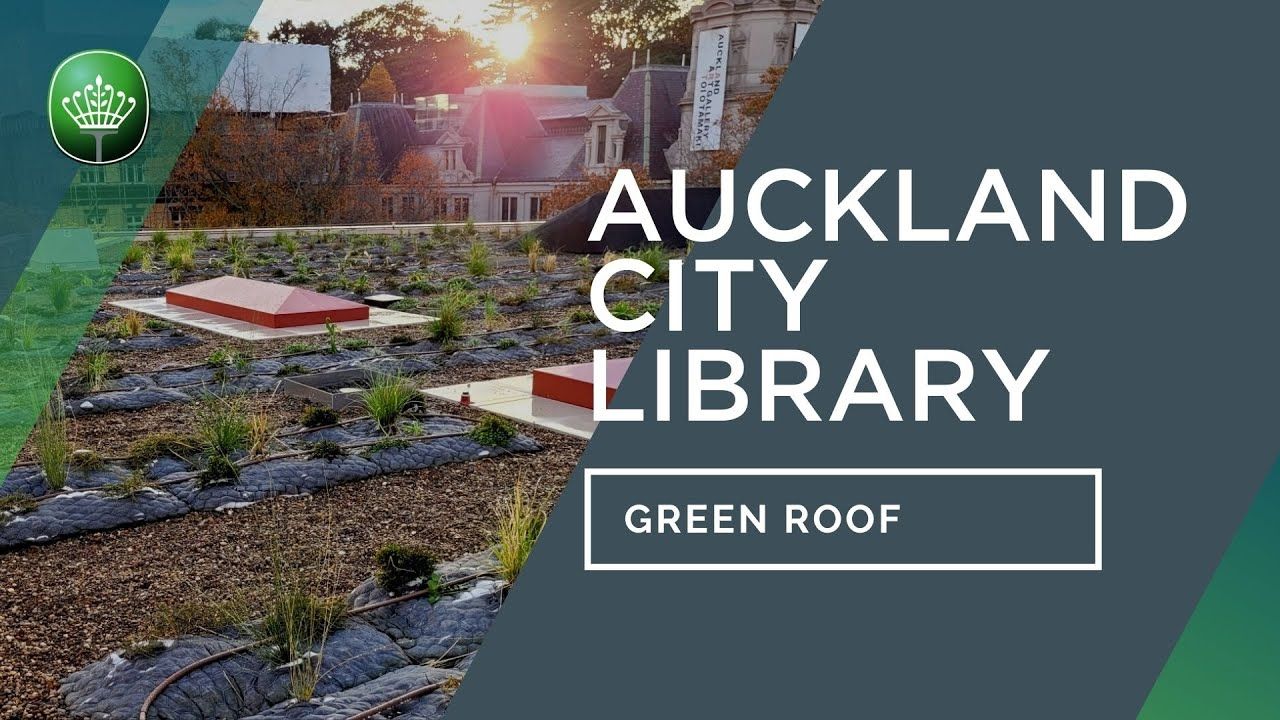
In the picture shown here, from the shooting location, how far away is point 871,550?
14.5ft

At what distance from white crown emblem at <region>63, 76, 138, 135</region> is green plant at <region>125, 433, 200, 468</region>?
7721 millimetres

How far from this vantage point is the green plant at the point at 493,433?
7332 millimetres

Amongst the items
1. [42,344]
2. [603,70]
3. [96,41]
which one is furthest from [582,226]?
[603,70]

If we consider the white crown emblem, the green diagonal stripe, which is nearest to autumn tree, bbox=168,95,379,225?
the green diagonal stripe

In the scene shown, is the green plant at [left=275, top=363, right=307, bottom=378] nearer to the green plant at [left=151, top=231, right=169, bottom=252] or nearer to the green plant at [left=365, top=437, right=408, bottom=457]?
the green plant at [left=365, top=437, right=408, bottom=457]

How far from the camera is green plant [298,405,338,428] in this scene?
300 inches

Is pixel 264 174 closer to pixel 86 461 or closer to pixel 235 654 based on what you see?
pixel 86 461

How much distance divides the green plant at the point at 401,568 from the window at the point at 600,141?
3177cm

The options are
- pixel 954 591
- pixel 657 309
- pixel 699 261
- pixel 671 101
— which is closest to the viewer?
pixel 954 591

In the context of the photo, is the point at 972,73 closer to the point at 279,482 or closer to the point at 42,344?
the point at 279,482

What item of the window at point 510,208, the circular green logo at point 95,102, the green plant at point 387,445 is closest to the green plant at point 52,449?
the green plant at point 387,445

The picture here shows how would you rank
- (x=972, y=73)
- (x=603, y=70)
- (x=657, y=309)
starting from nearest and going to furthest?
(x=972, y=73)
(x=657, y=309)
(x=603, y=70)

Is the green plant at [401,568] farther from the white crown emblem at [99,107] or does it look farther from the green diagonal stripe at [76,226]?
the white crown emblem at [99,107]

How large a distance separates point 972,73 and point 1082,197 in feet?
2.27
